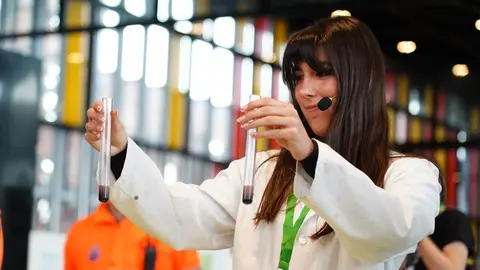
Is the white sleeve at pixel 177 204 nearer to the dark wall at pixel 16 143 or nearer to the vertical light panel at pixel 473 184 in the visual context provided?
the dark wall at pixel 16 143

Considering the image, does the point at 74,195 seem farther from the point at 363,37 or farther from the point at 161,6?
the point at 363,37

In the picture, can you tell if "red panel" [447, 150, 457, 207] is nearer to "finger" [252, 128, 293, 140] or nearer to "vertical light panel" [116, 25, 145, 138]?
"vertical light panel" [116, 25, 145, 138]

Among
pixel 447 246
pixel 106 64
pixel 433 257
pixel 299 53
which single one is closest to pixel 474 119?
pixel 106 64

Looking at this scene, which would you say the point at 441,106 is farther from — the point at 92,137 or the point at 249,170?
the point at 249,170

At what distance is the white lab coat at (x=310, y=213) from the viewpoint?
1.70 metres

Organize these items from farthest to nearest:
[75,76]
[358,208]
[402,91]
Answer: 1. [402,91]
2. [75,76]
3. [358,208]

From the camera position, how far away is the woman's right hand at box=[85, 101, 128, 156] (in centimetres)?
177

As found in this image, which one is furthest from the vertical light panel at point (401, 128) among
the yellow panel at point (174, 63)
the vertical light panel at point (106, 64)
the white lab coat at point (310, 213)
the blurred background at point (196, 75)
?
the white lab coat at point (310, 213)

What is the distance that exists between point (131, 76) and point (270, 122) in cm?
800

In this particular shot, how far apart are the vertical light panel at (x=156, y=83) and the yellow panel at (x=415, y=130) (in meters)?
2.55

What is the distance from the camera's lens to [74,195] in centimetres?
888

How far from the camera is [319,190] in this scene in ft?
5.54

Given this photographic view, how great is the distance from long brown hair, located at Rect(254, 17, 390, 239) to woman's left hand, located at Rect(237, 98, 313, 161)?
0.99 feet

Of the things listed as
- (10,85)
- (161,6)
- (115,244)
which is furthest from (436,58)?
(115,244)
